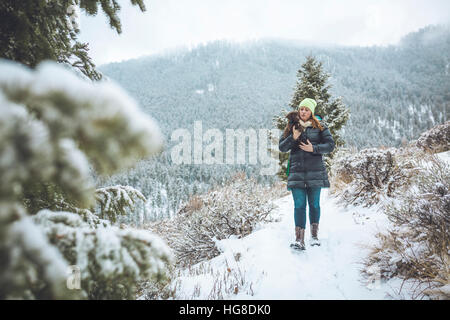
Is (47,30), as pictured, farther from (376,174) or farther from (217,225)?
(376,174)

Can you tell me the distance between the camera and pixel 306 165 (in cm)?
283

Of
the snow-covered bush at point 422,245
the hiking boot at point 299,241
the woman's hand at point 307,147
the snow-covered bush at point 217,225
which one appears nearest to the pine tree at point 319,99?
the snow-covered bush at point 217,225

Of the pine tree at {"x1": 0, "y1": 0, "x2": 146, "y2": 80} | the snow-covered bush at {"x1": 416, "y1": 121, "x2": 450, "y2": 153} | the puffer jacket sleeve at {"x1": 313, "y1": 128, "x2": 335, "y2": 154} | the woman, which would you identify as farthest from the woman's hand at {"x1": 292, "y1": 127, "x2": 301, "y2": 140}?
the snow-covered bush at {"x1": 416, "y1": 121, "x2": 450, "y2": 153}

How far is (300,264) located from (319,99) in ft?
32.3

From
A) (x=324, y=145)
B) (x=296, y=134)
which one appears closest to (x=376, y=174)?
(x=324, y=145)

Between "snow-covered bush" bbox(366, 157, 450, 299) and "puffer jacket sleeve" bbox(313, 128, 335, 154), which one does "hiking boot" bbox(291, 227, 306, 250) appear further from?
"puffer jacket sleeve" bbox(313, 128, 335, 154)

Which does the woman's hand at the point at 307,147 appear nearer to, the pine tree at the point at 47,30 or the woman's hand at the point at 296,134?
the woman's hand at the point at 296,134

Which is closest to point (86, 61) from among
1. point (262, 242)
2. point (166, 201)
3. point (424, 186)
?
point (262, 242)

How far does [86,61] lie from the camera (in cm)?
190

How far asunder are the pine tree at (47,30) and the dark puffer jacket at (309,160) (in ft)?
7.28

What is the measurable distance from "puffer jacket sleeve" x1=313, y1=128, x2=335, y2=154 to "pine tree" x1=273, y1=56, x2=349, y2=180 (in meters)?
7.64

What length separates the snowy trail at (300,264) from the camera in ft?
6.38

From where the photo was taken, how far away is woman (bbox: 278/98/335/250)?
110 inches
